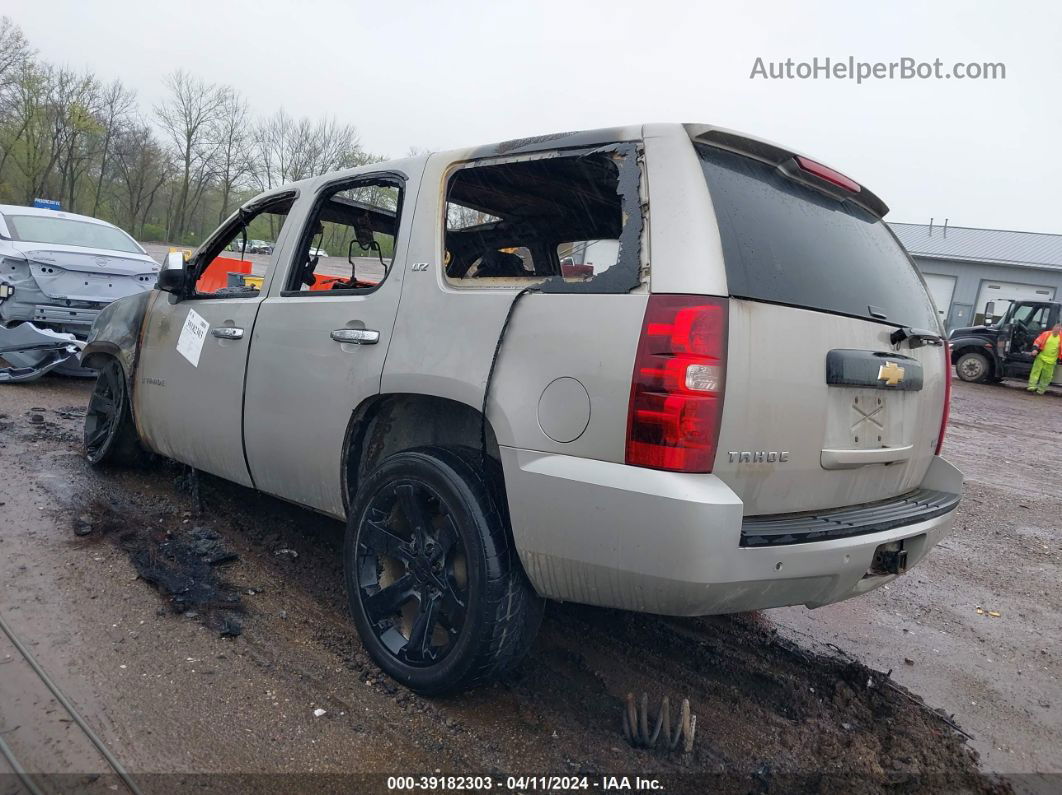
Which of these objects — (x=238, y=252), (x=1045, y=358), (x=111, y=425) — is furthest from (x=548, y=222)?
(x=1045, y=358)

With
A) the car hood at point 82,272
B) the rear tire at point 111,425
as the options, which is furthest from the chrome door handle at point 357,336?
the car hood at point 82,272

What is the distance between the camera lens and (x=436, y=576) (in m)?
2.60

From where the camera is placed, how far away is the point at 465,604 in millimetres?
2486

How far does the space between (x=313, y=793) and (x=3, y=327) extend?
7.34 meters

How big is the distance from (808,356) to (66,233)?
9.44m

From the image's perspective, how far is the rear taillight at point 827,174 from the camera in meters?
2.63

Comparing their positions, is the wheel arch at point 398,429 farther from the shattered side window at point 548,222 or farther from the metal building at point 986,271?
the metal building at point 986,271

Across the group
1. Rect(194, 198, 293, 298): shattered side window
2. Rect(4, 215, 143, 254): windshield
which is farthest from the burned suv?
Rect(4, 215, 143, 254): windshield

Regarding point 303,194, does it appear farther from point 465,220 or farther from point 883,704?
point 883,704

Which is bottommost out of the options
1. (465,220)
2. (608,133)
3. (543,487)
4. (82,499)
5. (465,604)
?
(82,499)

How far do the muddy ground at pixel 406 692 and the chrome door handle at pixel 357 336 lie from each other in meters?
1.22

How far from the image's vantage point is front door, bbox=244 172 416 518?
9.81 ft

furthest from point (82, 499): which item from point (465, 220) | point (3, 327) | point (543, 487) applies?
point (3, 327)

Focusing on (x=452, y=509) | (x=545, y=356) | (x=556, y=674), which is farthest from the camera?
(x=556, y=674)
